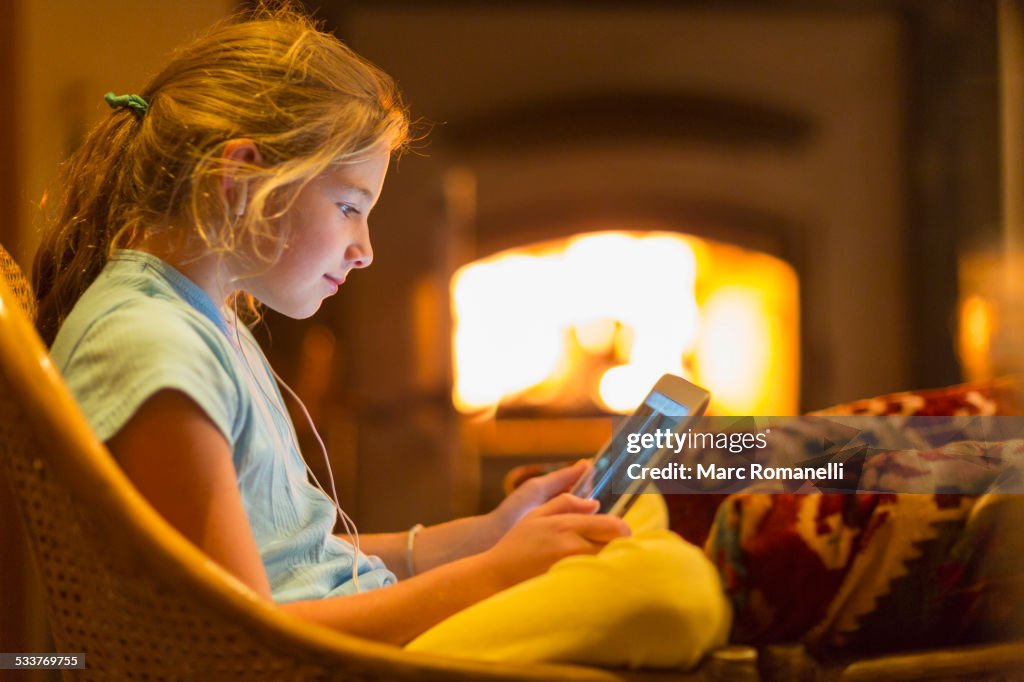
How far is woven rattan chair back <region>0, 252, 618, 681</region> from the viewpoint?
0.45 m

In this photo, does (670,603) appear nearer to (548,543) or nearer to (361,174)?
(548,543)

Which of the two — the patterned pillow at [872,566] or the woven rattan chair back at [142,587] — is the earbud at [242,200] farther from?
the patterned pillow at [872,566]

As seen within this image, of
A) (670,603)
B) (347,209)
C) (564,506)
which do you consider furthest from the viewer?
(347,209)

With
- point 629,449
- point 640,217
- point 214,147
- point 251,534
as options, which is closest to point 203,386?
point 251,534

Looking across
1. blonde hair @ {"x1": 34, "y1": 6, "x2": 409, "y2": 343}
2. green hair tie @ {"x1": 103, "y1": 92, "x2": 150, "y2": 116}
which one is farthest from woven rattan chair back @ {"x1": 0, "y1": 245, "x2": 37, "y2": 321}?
green hair tie @ {"x1": 103, "y1": 92, "x2": 150, "y2": 116}

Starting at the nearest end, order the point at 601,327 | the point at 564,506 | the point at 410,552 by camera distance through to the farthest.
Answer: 1. the point at 564,506
2. the point at 410,552
3. the point at 601,327

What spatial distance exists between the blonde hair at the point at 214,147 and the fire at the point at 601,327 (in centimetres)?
205

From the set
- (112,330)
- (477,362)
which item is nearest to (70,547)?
(112,330)

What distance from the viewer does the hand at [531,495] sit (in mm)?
777

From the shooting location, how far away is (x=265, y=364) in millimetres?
822

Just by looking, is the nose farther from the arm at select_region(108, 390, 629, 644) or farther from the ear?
the arm at select_region(108, 390, 629, 644)

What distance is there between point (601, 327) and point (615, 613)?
235cm

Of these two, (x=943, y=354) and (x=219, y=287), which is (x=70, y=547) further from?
(x=943, y=354)

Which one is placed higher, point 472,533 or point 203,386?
point 203,386
